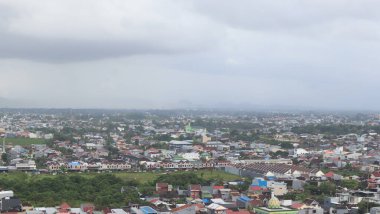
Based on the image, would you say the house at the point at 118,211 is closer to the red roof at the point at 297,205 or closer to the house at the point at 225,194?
the house at the point at 225,194

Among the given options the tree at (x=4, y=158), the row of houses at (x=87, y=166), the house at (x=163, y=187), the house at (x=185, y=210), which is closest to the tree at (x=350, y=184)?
the house at (x=163, y=187)

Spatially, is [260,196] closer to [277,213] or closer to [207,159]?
[277,213]

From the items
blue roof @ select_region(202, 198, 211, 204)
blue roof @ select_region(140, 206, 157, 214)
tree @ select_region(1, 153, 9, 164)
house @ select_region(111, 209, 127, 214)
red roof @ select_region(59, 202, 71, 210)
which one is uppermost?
blue roof @ select_region(140, 206, 157, 214)

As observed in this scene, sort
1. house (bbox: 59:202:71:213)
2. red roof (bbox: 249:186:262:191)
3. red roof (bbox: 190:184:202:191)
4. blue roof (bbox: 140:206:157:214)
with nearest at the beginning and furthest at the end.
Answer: blue roof (bbox: 140:206:157:214), house (bbox: 59:202:71:213), red roof (bbox: 190:184:202:191), red roof (bbox: 249:186:262:191)

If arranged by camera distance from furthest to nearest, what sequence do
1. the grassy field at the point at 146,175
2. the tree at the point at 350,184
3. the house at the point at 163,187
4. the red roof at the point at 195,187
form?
the grassy field at the point at 146,175 < the tree at the point at 350,184 < the house at the point at 163,187 < the red roof at the point at 195,187

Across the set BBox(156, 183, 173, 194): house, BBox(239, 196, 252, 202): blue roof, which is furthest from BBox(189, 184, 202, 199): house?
BBox(239, 196, 252, 202): blue roof

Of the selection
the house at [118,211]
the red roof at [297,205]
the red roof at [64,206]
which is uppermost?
the red roof at [297,205]

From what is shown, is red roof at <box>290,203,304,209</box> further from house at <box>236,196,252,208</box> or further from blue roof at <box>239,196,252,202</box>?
blue roof at <box>239,196,252,202</box>

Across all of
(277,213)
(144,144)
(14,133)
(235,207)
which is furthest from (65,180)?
(14,133)

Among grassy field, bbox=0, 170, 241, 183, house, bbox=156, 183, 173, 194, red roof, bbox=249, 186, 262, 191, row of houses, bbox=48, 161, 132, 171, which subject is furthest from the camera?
row of houses, bbox=48, 161, 132, 171
